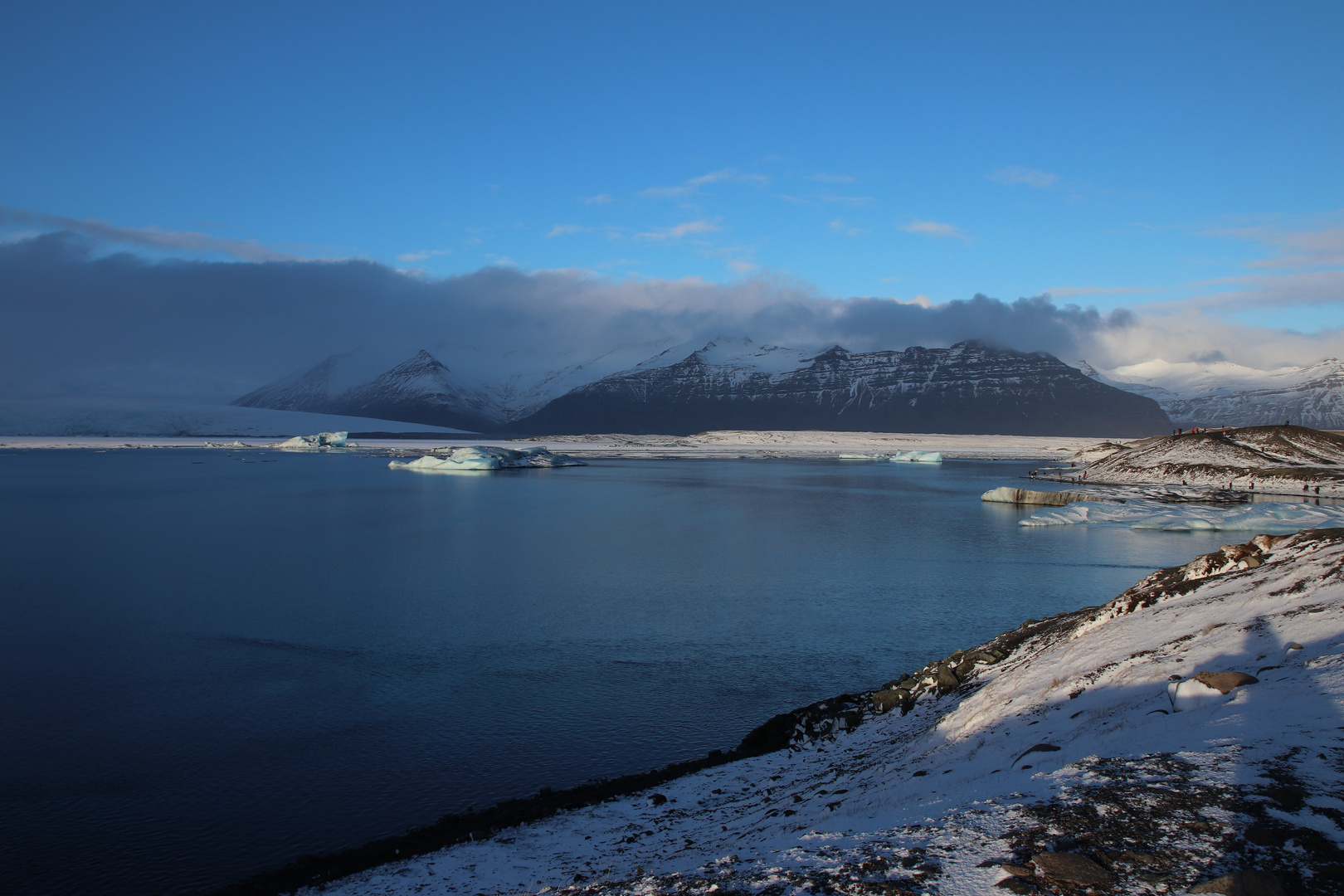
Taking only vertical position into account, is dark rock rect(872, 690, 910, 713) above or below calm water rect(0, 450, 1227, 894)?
above

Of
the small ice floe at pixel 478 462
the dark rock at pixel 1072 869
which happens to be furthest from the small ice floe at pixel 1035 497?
the small ice floe at pixel 478 462

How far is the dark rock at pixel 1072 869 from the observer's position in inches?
123

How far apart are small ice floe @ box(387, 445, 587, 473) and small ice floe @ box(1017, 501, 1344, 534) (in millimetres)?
33321

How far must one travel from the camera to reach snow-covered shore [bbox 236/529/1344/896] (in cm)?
326

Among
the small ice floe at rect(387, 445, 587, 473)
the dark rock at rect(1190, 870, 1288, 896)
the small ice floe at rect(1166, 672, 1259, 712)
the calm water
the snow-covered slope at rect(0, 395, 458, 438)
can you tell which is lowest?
the calm water

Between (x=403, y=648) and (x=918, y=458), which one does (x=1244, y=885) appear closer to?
(x=403, y=648)

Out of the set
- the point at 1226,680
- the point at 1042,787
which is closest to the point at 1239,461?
the point at 1226,680

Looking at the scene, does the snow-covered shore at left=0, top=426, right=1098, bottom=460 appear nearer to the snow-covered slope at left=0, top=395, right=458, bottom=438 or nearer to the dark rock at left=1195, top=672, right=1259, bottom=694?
the snow-covered slope at left=0, top=395, right=458, bottom=438

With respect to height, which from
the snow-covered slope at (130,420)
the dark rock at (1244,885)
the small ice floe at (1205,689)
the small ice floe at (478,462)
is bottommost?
the small ice floe at (478,462)

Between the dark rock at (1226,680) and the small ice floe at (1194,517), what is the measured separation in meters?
19.8

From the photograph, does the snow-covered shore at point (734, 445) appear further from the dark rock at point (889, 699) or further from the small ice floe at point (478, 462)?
the dark rock at point (889, 699)

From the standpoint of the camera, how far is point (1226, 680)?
458 centimetres

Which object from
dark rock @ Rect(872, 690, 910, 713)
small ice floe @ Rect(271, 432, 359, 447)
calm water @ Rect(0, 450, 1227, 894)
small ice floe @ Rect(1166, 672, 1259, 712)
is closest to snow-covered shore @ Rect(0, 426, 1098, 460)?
small ice floe @ Rect(271, 432, 359, 447)

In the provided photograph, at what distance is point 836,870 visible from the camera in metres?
3.60
